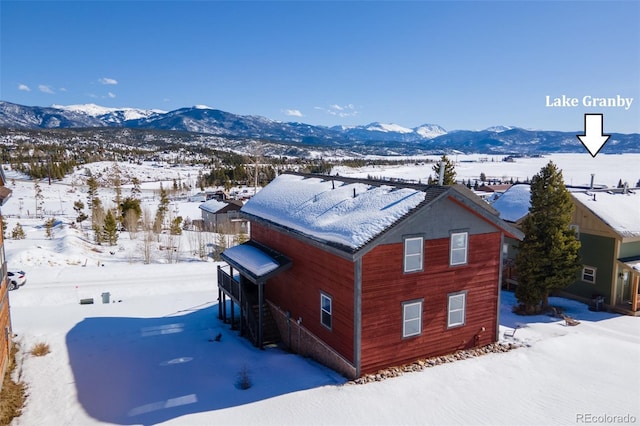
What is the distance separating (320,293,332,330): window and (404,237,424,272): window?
314 cm

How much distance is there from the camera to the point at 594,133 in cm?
1847

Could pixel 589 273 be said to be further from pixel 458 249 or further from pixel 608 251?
pixel 458 249

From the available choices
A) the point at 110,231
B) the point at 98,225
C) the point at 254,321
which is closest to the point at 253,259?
the point at 254,321

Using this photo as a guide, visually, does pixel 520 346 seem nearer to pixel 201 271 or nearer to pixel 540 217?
pixel 540 217

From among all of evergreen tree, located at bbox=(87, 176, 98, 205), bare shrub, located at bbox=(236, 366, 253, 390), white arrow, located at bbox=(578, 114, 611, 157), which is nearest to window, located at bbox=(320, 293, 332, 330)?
bare shrub, located at bbox=(236, 366, 253, 390)

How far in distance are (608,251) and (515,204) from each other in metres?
7.50

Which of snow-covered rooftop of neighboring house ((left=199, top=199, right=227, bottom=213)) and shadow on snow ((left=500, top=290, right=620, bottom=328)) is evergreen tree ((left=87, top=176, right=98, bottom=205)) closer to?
snow-covered rooftop of neighboring house ((left=199, top=199, right=227, bottom=213))

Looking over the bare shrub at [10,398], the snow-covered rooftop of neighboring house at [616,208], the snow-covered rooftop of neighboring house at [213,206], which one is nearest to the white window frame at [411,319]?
the bare shrub at [10,398]

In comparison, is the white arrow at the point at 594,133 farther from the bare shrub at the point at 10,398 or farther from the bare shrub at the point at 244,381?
the bare shrub at the point at 10,398

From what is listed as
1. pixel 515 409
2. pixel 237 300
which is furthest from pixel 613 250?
pixel 237 300

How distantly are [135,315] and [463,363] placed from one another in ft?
58.2

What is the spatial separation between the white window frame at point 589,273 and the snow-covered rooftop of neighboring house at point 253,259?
1826 centimetres

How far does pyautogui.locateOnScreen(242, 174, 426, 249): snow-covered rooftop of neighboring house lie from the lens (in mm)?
14172

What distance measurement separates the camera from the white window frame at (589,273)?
23719 mm
